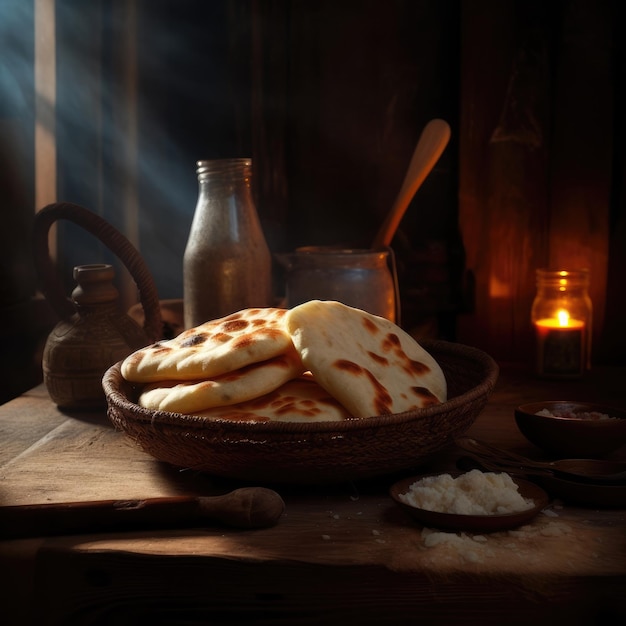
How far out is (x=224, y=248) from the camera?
1932 mm

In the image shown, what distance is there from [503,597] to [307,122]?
6.21ft

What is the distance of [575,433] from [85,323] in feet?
3.56

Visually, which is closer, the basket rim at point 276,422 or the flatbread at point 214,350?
the basket rim at point 276,422

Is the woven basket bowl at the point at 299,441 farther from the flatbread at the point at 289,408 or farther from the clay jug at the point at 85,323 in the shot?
the clay jug at the point at 85,323

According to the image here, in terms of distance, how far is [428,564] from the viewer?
1019 mm

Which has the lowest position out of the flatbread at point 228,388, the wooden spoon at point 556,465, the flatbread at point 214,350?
the wooden spoon at point 556,465

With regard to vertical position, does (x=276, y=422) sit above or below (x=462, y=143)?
below

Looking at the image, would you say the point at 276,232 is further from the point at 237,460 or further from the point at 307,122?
the point at 237,460

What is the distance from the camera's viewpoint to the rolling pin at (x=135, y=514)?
111 centimetres

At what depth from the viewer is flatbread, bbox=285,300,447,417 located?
1.22m

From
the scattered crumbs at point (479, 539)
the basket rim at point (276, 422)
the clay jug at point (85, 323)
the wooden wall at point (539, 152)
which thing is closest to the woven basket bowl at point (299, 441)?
the basket rim at point (276, 422)

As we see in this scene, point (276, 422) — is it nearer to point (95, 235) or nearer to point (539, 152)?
point (95, 235)

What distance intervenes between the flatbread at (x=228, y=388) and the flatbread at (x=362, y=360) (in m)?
0.05

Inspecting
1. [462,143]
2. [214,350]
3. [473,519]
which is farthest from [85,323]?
[462,143]
